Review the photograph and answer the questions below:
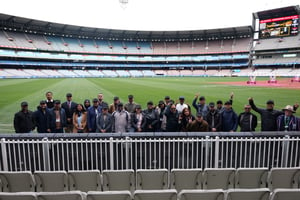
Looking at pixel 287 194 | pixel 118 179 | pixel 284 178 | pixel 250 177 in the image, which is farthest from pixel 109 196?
pixel 284 178

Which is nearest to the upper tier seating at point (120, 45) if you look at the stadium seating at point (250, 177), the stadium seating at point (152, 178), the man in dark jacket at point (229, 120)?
the man in dark jacket at point (229, 120)

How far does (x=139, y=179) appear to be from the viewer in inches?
129

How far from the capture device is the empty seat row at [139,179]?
3.19 meters

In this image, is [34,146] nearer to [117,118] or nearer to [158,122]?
[117,118]

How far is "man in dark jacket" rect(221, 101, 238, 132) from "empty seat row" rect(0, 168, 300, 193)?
9.95ft

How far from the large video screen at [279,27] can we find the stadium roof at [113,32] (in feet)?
18.2

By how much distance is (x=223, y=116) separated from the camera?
21.0 ft

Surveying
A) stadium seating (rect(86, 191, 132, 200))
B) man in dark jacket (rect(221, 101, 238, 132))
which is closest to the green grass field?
man in dark jacket (rect(221, 101, 238, 132))

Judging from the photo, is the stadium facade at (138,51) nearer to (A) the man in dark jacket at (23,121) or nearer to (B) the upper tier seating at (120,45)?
(B) the upper tier seating at (120,45)

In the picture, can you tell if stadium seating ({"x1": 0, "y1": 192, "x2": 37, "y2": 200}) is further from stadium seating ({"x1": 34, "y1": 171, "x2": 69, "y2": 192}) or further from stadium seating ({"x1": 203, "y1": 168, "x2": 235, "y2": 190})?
stadium seating ({"x1": 203, "y1": 168, "x2": 235, "y2": 190})

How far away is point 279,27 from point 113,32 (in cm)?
5870

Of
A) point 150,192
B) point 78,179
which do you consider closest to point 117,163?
point 78,179

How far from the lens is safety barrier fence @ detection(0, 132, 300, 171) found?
15.5 ft

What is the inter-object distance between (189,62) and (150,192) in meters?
80.6
